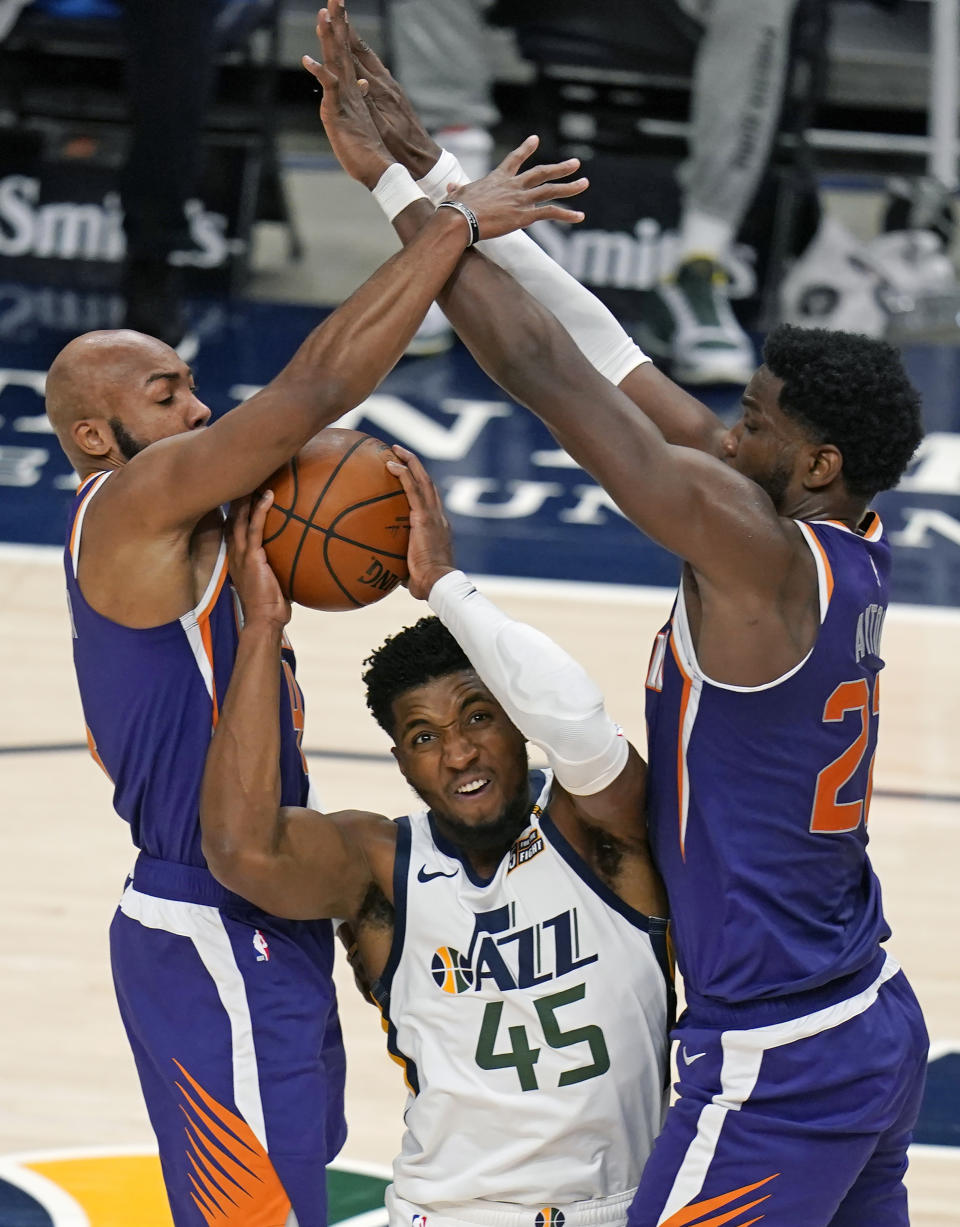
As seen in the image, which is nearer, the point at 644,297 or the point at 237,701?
the point at 237,701

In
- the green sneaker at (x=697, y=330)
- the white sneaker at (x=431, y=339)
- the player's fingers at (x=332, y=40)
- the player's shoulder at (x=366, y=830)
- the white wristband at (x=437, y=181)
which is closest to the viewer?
the player's fingers at (x=332, y=40)

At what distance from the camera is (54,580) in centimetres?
761

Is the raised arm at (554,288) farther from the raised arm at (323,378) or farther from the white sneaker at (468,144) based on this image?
the white sneaker at (468,144)

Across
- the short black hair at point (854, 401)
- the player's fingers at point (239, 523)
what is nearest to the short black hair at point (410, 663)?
the player's fingers at point (239, 523)

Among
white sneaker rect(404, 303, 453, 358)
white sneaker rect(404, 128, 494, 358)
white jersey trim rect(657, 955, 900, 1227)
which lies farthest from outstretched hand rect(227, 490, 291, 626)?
white sneaker rect(404, 303, 453, 358)

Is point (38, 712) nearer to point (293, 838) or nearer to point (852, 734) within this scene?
point (293, 838)

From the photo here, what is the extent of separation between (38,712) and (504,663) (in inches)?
148

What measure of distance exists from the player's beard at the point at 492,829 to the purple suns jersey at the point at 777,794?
1.10 ft

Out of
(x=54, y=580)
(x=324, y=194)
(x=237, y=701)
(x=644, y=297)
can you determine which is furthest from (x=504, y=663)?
(x=324, y=194)

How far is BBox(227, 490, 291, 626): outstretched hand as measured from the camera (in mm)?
3406

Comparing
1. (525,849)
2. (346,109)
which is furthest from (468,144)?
(525,849)

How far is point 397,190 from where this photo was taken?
3.54 metres

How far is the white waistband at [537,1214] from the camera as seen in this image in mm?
3402

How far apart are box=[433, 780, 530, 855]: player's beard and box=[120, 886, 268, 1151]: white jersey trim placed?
456 millimetres
